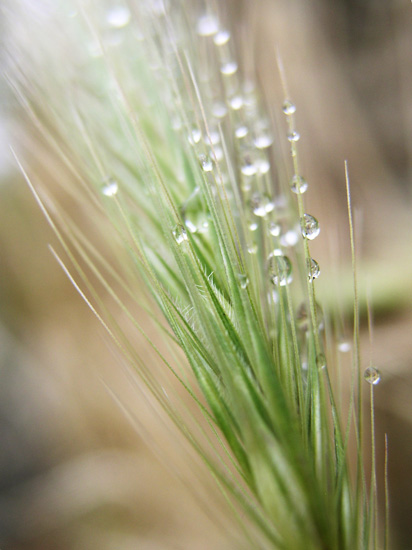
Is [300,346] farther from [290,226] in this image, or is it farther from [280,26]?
[280,26]

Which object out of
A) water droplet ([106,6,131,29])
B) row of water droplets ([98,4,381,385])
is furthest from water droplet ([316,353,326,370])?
water droplet ([106,6,131,29])

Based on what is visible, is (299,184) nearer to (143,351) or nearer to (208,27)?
(208,27)

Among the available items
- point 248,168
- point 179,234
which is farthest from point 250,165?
point 179,234

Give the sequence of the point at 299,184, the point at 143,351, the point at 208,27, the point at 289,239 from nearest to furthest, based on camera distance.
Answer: the point at 299,184 → the point at 289,239 → the point at 208,27 → the point at 143,351

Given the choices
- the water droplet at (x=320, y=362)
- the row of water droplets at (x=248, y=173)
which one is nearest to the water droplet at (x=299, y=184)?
the row of water droplets at (x=248, y=173)

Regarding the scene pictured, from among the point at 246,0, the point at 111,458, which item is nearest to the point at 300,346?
the point at 111,458

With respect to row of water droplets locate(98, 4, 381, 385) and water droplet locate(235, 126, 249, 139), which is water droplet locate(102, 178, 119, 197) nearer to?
row of water droplets locate(98, 4, 381, 385)
